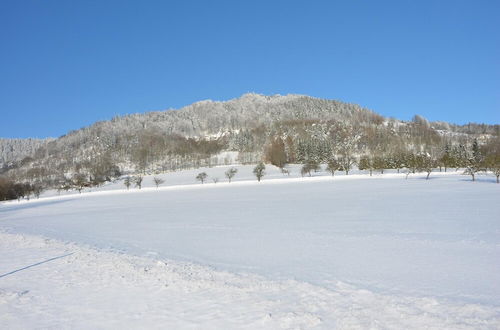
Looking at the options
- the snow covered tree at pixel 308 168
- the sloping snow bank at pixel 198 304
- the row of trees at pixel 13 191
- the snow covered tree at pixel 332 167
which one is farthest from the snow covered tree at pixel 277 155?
the sloping snow bank at pixel 198 304

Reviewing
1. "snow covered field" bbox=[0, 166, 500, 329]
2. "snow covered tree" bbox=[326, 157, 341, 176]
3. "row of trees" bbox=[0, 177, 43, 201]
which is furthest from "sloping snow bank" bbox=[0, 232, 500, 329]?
"row of trees" bbox=[0, 177, 43, 201]

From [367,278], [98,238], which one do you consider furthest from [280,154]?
[367,278]

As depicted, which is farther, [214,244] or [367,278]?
[214,244]

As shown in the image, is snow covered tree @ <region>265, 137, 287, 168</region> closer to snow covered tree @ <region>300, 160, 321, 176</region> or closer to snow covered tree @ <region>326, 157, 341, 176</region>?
snow covered tree @ <region>300, 160, 321, 176</region>

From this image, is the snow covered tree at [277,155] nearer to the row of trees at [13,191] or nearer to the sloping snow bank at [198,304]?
the row of trees at [13,191]

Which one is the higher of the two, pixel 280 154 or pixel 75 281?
pixel 280 154

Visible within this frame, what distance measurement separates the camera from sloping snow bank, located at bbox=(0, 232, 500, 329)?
9.97 m

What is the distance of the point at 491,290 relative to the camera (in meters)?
11.9

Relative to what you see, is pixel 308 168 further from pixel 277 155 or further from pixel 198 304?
pixel 198 304

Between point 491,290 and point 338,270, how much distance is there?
5774mm

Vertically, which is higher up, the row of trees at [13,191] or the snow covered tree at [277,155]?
the snow covered tree at [277,155]

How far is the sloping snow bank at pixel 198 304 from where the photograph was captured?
9969 mm

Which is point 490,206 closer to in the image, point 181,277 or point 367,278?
point 367,278

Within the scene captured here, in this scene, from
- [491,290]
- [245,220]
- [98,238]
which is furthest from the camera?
[245,220]
